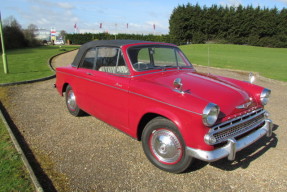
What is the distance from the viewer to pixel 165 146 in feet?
10.3

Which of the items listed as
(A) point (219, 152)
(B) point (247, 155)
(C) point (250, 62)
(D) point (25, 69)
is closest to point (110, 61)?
(A) point (219, 152)

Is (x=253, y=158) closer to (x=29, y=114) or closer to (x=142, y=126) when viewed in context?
(x=142, y=126)

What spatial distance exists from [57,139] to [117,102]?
1.40 m

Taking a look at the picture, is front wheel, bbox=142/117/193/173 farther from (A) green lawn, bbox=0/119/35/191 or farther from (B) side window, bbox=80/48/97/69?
(B) side window, bbox=80/48/97/69

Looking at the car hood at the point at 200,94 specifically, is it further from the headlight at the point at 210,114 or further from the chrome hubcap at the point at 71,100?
the chrome hubcap at the point at 71,100

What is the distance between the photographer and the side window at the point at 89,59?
4543mm

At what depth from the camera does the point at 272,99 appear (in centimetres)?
692

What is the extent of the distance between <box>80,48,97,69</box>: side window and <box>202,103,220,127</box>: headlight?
2537mm

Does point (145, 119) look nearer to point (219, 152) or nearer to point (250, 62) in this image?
point (219, 152)

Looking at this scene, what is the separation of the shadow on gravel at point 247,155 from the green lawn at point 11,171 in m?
2.51

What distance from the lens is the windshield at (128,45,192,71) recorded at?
153 inches

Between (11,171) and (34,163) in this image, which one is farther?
(34,163)

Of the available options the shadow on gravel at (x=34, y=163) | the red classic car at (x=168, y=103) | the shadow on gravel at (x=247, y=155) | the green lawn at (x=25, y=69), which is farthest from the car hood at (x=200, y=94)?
the green lawn at (x=25, y=69)

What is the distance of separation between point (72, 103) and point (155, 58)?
7.63 ft
